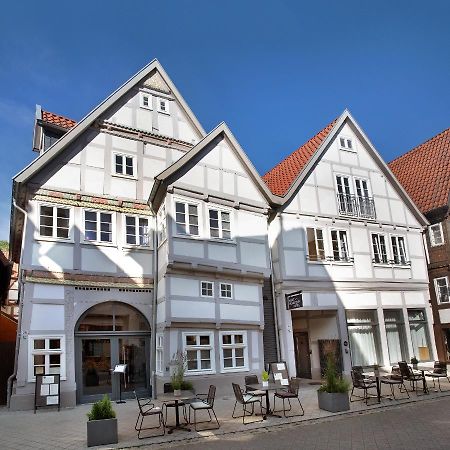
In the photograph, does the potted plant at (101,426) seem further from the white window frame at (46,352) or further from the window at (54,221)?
the window at (54,221)

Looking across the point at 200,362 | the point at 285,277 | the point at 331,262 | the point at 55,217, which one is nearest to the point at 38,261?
the point at 55,217

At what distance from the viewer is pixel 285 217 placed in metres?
17.5

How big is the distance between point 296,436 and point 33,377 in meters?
7.98

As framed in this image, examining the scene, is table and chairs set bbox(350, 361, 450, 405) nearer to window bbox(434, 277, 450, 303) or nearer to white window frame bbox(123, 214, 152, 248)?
window bbox(434, 277, 450, 303)

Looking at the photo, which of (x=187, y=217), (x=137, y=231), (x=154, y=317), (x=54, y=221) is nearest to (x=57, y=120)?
(x=54, y=221)

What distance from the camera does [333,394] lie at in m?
10.9

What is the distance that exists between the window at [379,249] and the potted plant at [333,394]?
28.4 ft

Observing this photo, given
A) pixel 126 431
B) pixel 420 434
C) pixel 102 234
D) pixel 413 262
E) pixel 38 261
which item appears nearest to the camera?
pixel 420 434

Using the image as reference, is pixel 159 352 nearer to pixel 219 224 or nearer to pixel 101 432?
pixel 219 224

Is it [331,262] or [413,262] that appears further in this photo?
[413,262]

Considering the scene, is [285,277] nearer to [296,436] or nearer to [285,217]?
[285,217]

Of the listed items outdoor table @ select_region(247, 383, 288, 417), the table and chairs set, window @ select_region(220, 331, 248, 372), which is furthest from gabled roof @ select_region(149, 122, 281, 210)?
the table and chairs set

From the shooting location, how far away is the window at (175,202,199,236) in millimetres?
14617

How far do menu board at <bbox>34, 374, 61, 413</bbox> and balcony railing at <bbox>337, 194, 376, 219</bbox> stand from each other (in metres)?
12.6
